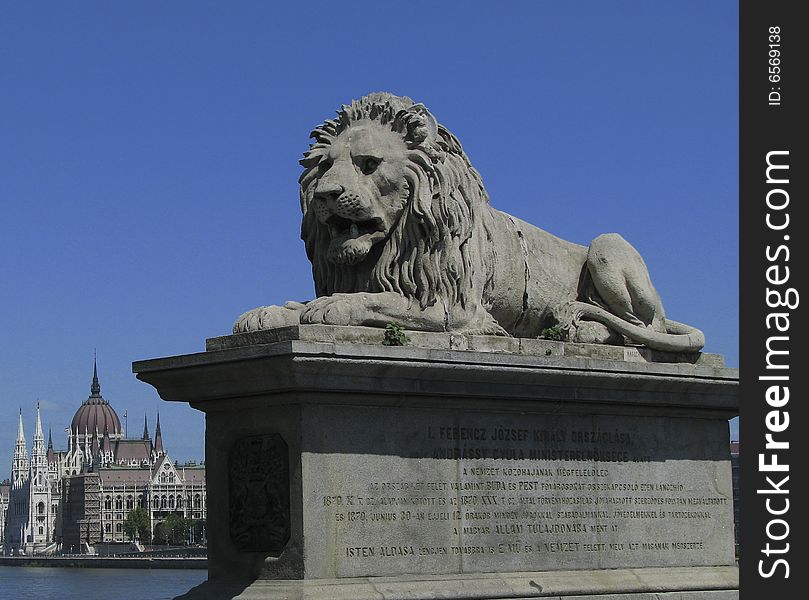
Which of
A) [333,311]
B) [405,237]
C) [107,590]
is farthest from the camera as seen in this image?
[107,590]

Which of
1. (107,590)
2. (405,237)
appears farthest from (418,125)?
(107,590)

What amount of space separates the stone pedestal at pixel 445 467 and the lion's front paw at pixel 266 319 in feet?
0.72

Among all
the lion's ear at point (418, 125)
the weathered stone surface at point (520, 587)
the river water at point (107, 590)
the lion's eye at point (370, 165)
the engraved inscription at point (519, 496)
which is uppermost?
the lion's ear at point (418, 125)

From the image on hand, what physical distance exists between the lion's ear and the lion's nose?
0.82 metres

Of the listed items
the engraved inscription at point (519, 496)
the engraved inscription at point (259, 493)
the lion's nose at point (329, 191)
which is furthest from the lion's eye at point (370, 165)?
the engraved inscription at point (259, 493)

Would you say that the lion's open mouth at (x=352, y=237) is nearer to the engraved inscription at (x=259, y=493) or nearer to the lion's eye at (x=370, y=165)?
the lion's eye at (x=370, y=165)

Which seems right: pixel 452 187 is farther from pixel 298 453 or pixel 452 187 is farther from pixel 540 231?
pixel 298 453

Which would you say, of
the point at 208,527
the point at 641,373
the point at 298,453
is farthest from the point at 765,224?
the point at 208,527

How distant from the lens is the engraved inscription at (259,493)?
11.4 metres

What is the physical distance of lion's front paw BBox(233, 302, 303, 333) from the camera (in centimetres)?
1191

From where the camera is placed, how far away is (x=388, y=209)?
1278 cm

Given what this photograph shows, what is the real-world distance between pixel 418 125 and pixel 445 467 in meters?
2.90

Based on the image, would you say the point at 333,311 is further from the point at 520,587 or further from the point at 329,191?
the point at 520,587

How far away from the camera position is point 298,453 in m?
11.3
